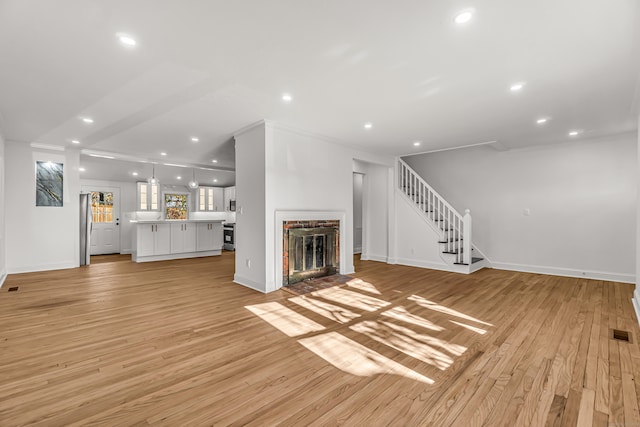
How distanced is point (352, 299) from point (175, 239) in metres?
5.79

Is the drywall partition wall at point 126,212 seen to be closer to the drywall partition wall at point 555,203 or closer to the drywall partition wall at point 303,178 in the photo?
the drywall partition wall at point 303,178

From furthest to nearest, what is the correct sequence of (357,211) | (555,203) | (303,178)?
1. (357,211)
2. (555,203)
3. (303,178)

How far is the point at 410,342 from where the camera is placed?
2.72 metres

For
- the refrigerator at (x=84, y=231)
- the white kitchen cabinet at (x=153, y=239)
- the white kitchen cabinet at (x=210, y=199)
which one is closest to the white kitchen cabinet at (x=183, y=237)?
the white kitchen cabinet at (x=153, y=239)

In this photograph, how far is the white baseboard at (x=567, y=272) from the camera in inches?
206

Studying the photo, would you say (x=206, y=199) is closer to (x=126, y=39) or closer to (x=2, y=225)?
(x=2, y=225)

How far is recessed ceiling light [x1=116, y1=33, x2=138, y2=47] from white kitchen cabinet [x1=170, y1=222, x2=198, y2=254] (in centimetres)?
611

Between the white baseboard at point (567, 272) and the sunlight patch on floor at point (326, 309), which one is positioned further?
the white baseboard at point (567, 272)

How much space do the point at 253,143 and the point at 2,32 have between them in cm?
283

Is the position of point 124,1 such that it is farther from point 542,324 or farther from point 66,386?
point 542,324

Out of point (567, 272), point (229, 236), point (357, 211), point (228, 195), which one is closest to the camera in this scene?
point (567, 272)

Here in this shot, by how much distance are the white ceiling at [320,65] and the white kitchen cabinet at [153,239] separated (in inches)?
124

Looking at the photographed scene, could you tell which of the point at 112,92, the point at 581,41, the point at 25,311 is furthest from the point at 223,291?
the point at 581,41

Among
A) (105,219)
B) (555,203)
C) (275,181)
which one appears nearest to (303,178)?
(275,181)
